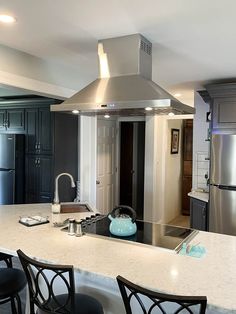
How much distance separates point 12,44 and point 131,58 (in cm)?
116

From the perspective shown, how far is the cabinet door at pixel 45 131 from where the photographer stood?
5055 mm

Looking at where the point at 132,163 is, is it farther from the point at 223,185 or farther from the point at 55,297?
the point at 55,297

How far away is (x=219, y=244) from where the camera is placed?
2186mm

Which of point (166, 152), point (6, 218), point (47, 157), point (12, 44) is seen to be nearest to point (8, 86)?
point (12, 44)

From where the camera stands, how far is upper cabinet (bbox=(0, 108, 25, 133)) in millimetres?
5387

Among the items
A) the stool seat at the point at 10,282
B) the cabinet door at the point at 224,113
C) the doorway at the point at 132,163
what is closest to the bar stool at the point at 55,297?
the stool seat at the point at 10,282

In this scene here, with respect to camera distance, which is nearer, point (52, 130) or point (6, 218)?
point (6, 218)

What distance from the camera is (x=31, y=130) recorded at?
5.27m

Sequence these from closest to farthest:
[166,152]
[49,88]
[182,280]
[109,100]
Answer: [182,280]
[109,100]
[49,88]
[166,152]

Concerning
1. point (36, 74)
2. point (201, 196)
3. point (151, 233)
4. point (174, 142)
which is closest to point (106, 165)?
point (174, 142)

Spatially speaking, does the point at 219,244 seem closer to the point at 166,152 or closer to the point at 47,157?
the point at 47,157

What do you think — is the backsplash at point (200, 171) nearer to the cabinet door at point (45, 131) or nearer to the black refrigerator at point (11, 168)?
the cabinet door at point (45, 131)

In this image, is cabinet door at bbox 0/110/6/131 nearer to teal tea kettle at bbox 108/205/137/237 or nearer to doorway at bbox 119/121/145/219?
doorway at bbox 119/121/145/219

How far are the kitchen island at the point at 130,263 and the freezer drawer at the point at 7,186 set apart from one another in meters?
2.88
